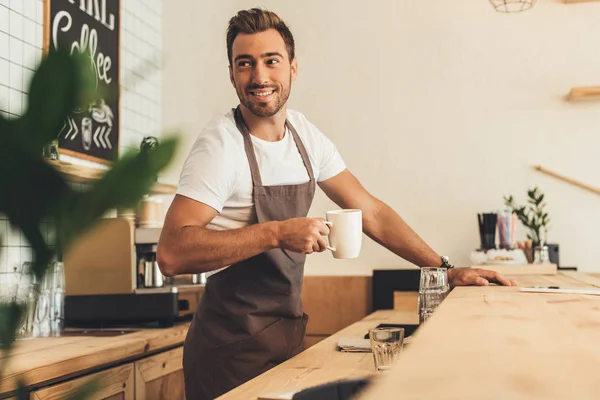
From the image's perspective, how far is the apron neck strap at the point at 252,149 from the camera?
197cm

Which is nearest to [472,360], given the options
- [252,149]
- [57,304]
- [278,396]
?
[278,396]

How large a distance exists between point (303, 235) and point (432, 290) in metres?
0.31

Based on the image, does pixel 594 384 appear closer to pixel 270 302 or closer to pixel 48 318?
pixel 270 302

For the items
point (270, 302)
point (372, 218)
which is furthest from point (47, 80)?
point (372, 218)

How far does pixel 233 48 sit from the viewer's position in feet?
6.80

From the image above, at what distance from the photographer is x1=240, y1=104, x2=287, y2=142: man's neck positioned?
80.2 inches

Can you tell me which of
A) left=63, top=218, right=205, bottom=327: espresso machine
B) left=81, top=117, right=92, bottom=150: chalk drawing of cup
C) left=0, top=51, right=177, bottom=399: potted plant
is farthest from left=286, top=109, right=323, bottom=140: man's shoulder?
left=0, top=51, right=177, bottom=399: potted plant

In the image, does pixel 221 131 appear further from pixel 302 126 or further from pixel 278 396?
pixel 278 396

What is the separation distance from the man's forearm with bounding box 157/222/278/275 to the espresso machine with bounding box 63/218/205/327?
40.8 inches

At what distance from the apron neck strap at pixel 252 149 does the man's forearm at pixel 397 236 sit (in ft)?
0.89

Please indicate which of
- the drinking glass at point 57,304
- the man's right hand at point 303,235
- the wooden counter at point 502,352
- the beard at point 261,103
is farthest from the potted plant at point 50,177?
the drinking glass at point 57,304

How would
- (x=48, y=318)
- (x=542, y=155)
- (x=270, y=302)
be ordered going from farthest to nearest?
(x=542, y=155)
(x=48, y=318)
(x=270, y=302)

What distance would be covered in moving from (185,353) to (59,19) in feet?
5.11

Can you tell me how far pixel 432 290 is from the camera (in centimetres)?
160
